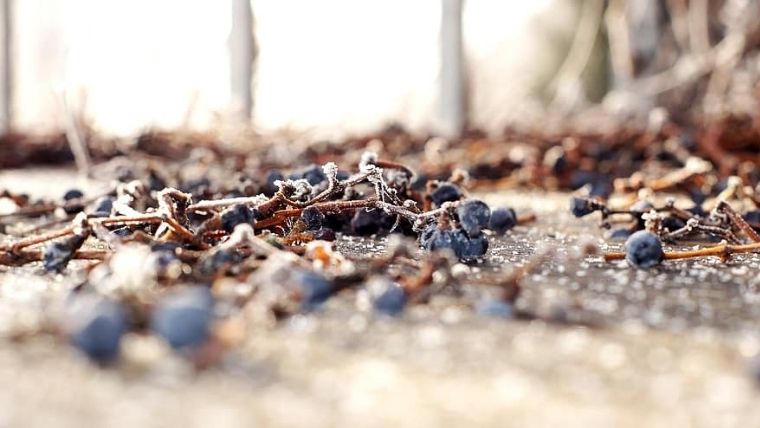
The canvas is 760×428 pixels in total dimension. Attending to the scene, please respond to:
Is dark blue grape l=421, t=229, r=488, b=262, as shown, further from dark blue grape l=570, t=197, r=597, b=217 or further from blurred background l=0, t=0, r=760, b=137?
blurred background l=0, t=0, r=760, b=137

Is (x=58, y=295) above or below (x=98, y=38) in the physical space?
below

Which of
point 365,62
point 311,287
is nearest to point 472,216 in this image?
point 311,287

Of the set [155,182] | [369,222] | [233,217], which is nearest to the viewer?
[233,217]

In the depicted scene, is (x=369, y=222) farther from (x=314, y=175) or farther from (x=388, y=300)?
(x=388, y=300)

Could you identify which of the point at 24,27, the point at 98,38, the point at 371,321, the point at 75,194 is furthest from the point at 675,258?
the point at 24,27

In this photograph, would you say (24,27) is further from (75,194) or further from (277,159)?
(75,194)

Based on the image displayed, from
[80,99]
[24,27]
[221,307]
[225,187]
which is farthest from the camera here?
[24,27]

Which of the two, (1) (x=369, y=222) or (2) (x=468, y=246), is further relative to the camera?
(1) (x=369, y=222)
